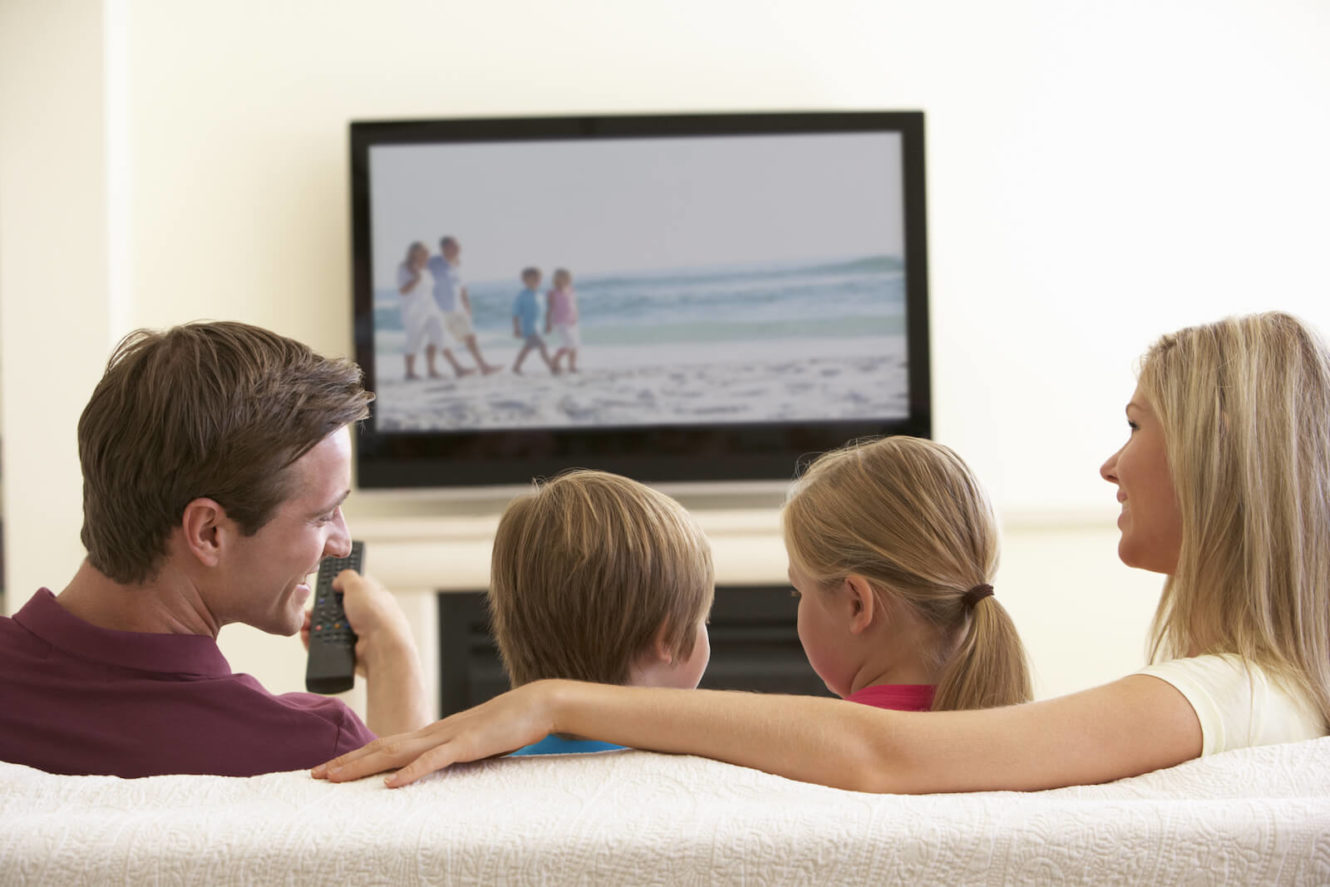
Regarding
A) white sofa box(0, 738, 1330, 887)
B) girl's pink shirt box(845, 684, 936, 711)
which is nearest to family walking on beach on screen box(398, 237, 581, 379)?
girl's pink shirt box(845, 684, 936, 711)

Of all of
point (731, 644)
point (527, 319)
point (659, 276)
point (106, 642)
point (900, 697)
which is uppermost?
point (659, 276)

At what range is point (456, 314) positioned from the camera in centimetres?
328

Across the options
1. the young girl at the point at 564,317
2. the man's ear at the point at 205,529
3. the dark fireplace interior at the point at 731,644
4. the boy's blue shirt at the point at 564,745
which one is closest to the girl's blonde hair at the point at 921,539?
the boy's blue shirt at the point at 564,745

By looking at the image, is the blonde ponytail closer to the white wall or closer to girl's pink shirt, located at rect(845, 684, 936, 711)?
girl's pink shirt, located at rect(845, 684, 936, 711)

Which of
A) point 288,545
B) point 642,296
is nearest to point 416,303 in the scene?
point 642,296

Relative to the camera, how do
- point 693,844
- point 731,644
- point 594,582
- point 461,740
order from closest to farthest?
point 693,844 → point 461,740 → point 594,582 → point 731,644

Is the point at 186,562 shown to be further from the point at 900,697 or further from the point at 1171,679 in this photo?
the point at 1171,679

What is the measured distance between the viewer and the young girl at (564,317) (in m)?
3.29

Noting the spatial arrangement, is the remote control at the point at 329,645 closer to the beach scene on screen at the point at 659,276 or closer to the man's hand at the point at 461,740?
the man's hand at the point at 461,740

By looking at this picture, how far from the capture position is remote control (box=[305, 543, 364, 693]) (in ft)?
4.43

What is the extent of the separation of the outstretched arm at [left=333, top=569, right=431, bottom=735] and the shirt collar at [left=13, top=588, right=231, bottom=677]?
0.31m

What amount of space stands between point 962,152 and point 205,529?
278 centimetres

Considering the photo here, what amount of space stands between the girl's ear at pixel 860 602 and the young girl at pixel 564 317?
2.15m

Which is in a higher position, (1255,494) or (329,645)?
(1255,494)
